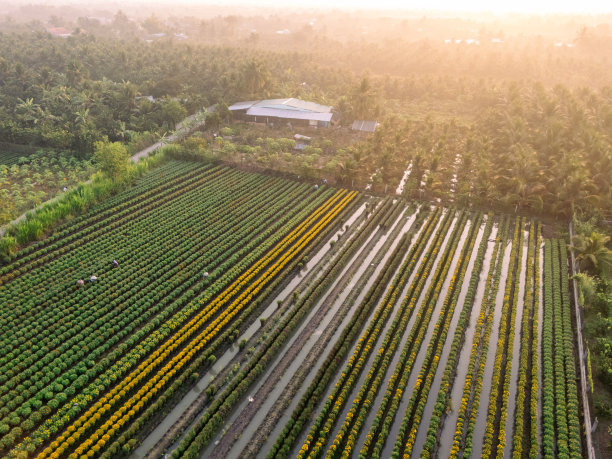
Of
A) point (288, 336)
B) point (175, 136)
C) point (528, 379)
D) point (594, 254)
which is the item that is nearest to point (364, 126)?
point (175, 136)

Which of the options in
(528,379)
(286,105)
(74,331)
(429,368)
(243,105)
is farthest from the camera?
(243,105)

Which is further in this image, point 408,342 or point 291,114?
point 291,114

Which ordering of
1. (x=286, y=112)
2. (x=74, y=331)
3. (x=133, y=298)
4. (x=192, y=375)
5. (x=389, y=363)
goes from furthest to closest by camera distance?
1. (x=286, y=112)
2. (x=133, y=298)
3. (x=74, y=331)
4. (x=389, y=363)
5. (x=192, y=375)

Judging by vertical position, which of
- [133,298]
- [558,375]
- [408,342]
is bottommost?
[133,298]

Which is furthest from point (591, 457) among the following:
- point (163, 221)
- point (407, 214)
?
point (163, 221)

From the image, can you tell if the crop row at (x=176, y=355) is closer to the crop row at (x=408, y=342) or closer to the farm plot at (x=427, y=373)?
the farm plot at (x=427, y=373)

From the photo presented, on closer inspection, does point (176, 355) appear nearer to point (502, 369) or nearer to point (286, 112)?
point (502, 369)

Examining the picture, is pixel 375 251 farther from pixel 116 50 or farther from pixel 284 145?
pixel 116 50

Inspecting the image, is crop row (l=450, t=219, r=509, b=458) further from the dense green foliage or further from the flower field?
the dense green foliage
